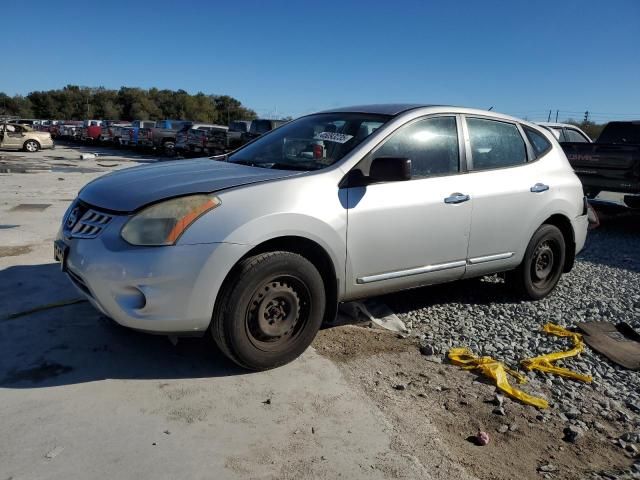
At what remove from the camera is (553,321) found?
15.4 ft

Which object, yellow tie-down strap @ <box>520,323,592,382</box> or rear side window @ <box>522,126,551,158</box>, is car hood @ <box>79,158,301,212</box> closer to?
yellow tie-down strap @ <box>520,323,592,382</box>

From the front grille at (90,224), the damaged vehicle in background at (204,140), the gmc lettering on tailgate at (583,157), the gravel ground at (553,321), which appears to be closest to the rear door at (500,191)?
the gravel ground at (553,321)

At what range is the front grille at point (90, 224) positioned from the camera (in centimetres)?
320

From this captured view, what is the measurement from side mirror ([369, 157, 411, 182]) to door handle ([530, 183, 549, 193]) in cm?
169

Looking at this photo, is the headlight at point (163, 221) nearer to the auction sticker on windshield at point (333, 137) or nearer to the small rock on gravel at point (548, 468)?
the auction sticker on windshield at point (333, 137)

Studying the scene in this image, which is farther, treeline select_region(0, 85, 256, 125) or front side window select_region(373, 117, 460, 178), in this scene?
treeline select_region(0, 85, 256, 125)

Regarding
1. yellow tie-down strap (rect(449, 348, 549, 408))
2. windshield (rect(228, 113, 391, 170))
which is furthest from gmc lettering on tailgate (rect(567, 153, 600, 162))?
yellow tie-down strap (rect(449, 348, 549, 408))

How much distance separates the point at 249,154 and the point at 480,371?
2.44 m

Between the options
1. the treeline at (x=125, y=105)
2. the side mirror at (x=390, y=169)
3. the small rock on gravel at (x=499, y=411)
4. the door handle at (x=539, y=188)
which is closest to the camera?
the small rock on gravel at (x=499, y=411)

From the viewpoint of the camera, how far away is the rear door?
4363mm

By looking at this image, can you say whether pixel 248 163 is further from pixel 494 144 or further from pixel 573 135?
pixel 573 135

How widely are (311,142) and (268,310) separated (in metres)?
1.43

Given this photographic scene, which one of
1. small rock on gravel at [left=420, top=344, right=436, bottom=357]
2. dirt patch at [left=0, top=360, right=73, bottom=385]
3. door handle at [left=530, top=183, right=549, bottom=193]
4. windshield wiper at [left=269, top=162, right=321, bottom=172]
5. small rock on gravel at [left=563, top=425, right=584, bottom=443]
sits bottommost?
small rock on gravel at [left=563, top=425, right=584, bottom=443]

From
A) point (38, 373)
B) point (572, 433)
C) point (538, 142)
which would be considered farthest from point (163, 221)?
point (538, 142)
